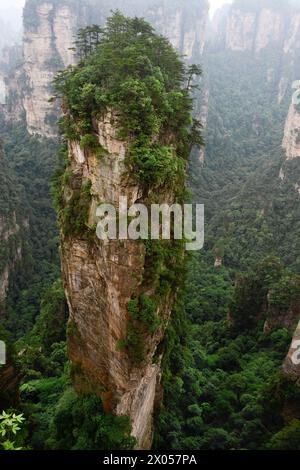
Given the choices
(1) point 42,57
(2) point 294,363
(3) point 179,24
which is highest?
(3) point 179,24

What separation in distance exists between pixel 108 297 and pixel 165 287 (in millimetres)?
2378

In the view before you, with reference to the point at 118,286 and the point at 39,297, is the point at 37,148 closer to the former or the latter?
the point at 39,297

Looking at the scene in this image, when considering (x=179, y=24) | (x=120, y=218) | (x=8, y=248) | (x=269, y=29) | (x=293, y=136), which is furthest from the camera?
(x=269, y=29)

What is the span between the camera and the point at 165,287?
18.6 m

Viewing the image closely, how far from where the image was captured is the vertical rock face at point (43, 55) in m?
89.4

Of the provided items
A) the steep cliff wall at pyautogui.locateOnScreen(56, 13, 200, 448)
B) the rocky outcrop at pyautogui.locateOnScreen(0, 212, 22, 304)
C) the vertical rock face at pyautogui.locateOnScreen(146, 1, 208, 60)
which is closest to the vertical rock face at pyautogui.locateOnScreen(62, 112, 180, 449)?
the steep cliff wall at pyautogui.locateOnScreen(56, 13, 200, 448)

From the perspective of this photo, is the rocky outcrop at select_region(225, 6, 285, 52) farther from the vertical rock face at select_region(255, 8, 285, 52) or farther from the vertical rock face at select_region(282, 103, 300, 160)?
the vertical rock face at select_region(282, 103, 300, 160)

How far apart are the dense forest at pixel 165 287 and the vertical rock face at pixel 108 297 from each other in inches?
21.4

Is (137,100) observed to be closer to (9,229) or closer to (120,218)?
(120,218)

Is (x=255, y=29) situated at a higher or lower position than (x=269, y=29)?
higher

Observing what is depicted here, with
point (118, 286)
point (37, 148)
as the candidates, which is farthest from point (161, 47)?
point (37, 148)

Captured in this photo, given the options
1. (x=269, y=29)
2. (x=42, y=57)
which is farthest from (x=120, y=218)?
(x=269, y=29)

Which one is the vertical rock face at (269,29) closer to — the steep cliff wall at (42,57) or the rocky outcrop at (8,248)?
the steep cliff wall at (42,57)

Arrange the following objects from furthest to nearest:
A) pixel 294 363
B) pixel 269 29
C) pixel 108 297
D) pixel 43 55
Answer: pixel 269 29 → pixel 43 55 → pixel 294 363 → pixel 108 297
